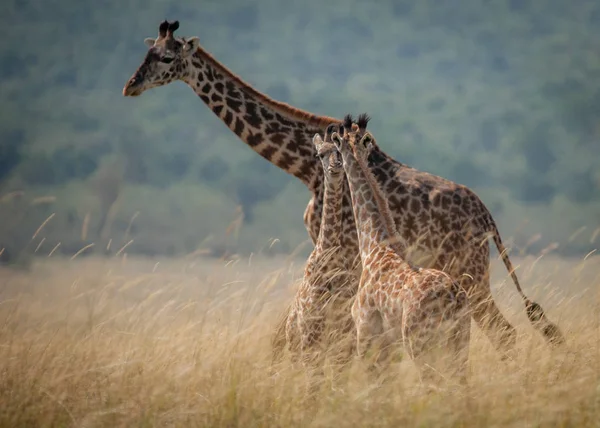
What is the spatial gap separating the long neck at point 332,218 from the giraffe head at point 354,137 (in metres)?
0.36

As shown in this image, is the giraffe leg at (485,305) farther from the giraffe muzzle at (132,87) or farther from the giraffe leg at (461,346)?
the giraffe muzzle at (132,87)

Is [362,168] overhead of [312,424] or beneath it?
overhead

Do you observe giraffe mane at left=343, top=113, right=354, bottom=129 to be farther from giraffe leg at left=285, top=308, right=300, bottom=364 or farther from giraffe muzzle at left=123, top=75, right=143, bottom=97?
giraffe muzzle at left=123, top=75, right=143, bottom=97

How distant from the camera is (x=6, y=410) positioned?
322 inches

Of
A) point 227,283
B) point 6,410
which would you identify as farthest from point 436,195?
point 6,410

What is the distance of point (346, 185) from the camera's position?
1135 cm

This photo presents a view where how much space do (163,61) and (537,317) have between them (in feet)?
20.1

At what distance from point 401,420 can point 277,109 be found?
638 cm

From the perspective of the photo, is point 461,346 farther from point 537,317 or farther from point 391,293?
point 537,317

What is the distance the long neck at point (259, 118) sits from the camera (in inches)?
503

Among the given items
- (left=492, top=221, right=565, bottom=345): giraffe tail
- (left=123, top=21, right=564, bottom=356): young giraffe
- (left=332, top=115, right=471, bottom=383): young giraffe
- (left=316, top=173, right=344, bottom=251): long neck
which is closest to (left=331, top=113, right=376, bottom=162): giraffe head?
(left=332, top=115, right=471, bottom=383): young giraffe

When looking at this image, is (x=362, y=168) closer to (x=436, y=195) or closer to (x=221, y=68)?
(x=436, y=195)

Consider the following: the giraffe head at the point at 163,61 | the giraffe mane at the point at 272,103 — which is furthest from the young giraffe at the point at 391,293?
the giraffe head at the point at 163,61

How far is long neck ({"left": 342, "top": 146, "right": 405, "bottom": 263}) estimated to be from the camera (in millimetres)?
9773
